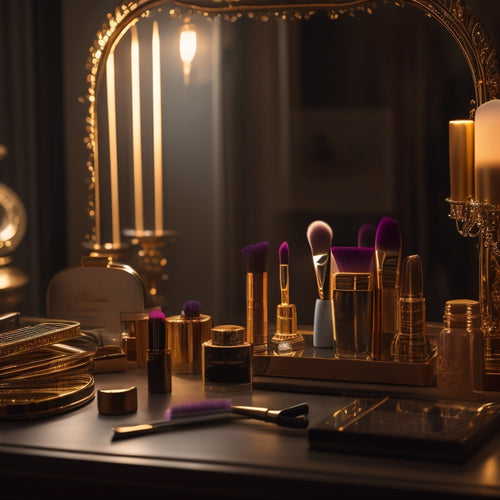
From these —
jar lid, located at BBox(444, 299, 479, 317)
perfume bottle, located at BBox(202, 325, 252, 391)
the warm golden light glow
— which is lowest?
perfume bottle, located at BBox(202, 325, 252, 391)

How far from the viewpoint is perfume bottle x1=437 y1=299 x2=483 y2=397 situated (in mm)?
910

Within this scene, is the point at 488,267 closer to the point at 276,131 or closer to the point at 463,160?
the point at 463,160

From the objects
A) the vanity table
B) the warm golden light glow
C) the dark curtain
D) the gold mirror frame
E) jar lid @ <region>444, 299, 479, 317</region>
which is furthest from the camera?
the dark curtain

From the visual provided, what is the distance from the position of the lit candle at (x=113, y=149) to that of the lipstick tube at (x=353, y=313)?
42 cm

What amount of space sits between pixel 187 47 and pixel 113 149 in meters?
0.19

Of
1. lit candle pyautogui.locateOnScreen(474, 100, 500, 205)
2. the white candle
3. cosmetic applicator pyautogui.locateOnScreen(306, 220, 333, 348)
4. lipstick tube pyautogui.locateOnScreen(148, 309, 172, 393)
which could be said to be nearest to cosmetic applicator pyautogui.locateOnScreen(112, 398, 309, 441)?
lipstick tube pyautogui.locateOnScreen(148, 309, 172, 393)

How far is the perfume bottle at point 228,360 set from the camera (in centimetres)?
96

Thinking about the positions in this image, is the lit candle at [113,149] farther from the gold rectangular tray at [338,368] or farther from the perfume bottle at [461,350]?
the perfume bottle at [461,350]

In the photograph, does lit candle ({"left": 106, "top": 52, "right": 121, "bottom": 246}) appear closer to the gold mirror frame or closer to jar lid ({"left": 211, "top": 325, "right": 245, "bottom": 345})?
the gold mirror frame

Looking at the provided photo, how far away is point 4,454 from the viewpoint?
770 millimetres

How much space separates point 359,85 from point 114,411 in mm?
534

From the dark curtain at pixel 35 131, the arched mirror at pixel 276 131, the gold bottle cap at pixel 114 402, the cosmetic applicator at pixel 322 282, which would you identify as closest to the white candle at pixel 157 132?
the arched mirror at pixel 276 131

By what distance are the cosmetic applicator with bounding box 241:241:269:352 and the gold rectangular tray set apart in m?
0.03

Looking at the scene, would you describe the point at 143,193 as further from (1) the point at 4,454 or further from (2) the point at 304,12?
(1) the point at 4,454
